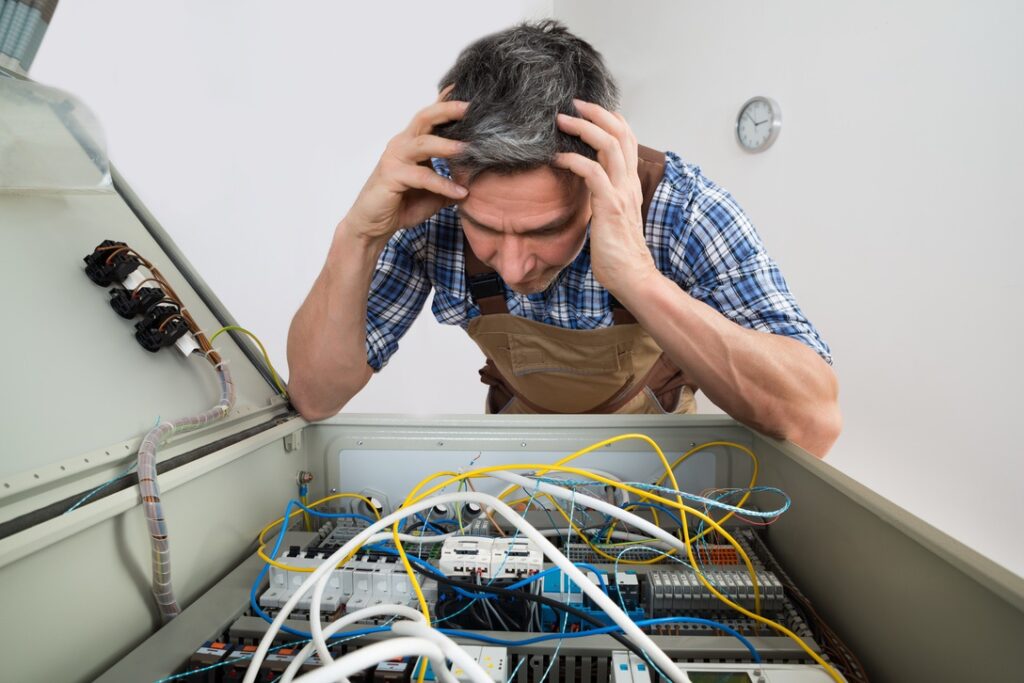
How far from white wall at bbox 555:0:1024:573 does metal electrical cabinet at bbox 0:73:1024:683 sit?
97 centimetres

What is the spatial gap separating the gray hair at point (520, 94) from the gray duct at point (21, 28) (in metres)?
0.51

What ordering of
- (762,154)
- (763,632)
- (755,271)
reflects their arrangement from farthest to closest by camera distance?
1. (762,154)
2. (755,271)
3. (763,632)

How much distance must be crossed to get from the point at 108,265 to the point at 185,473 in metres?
0.29

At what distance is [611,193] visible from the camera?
79 cm

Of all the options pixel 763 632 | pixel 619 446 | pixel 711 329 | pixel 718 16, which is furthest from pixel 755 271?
pixel 718 16

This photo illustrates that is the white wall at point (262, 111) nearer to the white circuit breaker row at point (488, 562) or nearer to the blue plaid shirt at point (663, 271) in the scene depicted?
the blue plaid shirt at point (663, 271)

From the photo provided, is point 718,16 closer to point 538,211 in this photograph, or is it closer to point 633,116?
point 633,116

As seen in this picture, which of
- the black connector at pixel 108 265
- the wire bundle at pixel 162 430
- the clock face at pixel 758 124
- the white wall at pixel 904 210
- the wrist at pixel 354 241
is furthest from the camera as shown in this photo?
the clock face at pixel 758 124

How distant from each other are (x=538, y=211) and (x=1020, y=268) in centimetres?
121

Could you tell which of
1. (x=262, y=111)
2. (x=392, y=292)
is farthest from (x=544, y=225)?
(x=262, y=111)

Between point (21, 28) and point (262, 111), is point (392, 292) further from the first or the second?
point (262, 111)

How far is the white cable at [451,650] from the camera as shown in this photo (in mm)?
346

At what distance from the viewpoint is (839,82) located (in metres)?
1.72

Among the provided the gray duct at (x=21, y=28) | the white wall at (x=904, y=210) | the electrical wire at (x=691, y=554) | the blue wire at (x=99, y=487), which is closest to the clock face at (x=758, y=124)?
the white wall at (x=904, y=210)
